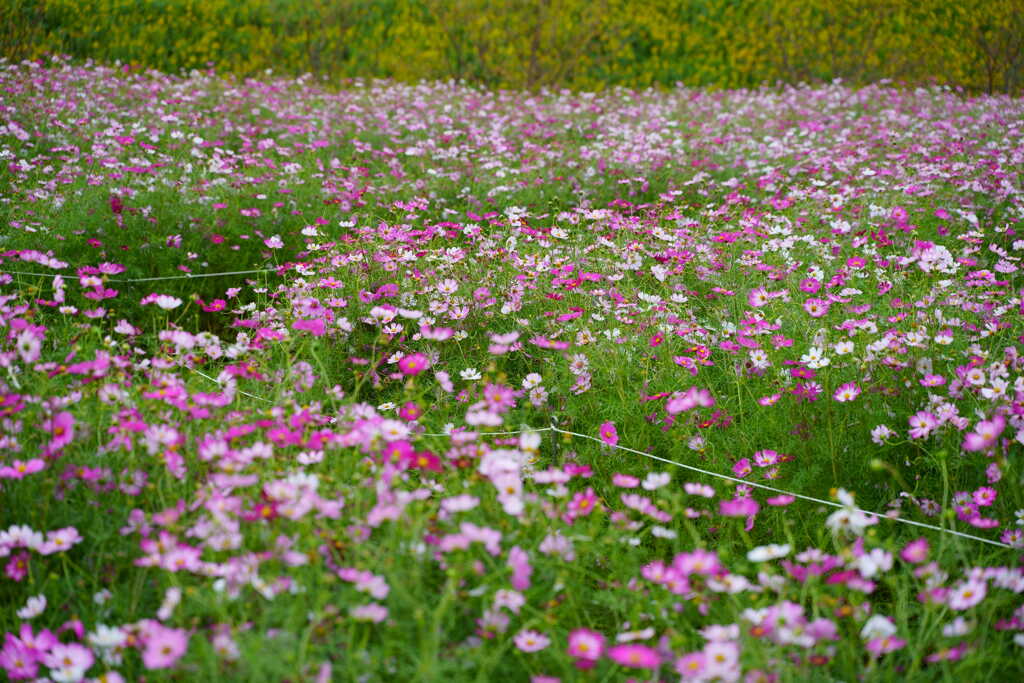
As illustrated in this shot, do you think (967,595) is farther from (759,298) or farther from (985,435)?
(759,298)

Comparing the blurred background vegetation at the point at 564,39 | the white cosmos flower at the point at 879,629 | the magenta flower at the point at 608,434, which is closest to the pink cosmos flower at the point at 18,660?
the white cosmos flower at the point at 879,629

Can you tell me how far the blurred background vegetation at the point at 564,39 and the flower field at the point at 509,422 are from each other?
537cm

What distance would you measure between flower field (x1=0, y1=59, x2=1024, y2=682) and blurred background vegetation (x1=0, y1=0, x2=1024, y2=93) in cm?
537

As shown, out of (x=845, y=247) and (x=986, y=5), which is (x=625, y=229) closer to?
(x=845, y=247)

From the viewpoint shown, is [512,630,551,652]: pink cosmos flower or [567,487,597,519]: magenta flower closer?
[512,630,551,652]: pink cosmos flower

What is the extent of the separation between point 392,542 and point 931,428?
5.53 ft

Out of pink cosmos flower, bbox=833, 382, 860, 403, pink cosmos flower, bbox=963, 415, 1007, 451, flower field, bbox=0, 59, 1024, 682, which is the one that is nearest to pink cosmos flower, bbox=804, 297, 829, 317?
flower field, bbox=0, 59, 1024, 682

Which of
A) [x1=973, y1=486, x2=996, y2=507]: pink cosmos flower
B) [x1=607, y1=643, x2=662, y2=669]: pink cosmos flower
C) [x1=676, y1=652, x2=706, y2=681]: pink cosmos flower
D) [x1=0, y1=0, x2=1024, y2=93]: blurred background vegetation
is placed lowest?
[x1=676, y1=652, x2=706, y2=681]: pink cosmos flower

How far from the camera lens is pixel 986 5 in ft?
33.3

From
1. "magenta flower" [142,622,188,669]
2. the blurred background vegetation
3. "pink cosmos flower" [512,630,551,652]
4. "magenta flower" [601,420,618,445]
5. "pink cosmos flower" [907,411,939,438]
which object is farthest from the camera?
the blurred background vegetation

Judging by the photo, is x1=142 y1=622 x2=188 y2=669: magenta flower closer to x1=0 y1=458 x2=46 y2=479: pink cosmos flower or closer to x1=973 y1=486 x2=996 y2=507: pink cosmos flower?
x1=0 y1=458 x2=46 y2=479: pink cosmos flower

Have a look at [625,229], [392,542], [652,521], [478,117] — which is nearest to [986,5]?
[478,117]

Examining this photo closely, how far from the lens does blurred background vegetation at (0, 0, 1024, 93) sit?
10.5 meters

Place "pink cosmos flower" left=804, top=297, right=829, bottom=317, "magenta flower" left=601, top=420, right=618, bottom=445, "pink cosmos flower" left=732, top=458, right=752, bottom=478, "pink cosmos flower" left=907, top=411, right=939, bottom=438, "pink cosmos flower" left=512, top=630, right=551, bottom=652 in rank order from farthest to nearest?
"pink cosmos flower" left=804, top=297, right=829, bottom=317 < "magenta flower" left=601, top=420, right=618, bottom=445 < "pink cosmos flower" left=732, top=458, right=752, bottom=478 < "pink cosmos flower" left=907, top=411, right=939, bottom=438 < "pink cosmos flower" left=512, top=630, right=551, bottom=652
